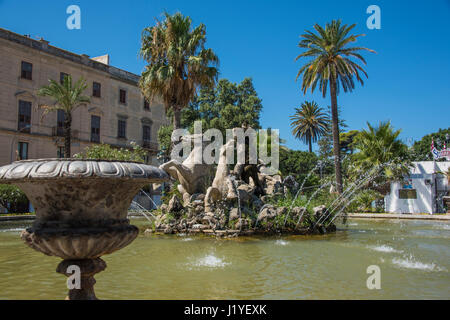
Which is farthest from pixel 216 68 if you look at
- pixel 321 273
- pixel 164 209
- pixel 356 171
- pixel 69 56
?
pixel 69 56

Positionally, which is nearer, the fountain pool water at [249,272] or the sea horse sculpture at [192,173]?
the fountain pool water at [249,272]

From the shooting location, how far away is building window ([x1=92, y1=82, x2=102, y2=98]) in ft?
109

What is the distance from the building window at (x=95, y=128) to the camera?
108 ft

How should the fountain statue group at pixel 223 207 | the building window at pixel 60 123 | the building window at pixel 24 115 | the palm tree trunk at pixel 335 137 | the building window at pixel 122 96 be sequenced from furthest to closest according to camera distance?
the building window at pixel 122 96
the building window at pixel 60 123
the building window at pixel 24 115
the palm tree trunk at pixel 335 137
the fountain statue group at pixel 223 207

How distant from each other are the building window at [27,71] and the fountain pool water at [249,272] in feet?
77.2

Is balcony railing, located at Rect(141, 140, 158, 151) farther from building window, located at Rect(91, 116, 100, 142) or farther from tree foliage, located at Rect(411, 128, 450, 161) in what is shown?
tree foliage, located at Rect(411, 128, 450, 161)

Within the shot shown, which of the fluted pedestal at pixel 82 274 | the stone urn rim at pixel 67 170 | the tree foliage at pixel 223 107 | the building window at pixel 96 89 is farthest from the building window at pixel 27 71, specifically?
the fluted pedestal at pixel 82 274

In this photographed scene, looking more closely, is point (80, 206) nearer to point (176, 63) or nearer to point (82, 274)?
point (82, 274)

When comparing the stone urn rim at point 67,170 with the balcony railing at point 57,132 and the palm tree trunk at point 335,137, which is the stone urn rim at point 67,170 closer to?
the palm tree trunk at point 335,137

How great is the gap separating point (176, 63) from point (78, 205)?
53.0 feet

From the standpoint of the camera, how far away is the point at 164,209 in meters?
11.9

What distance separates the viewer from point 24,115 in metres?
27.7

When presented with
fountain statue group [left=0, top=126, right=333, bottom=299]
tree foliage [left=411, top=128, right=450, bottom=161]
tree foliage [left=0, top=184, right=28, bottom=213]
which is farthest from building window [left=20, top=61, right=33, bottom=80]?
tree foliage [left=411, top=128, right=450, bottom=161]

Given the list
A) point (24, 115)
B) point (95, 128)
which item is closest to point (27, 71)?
point (24, 115)
